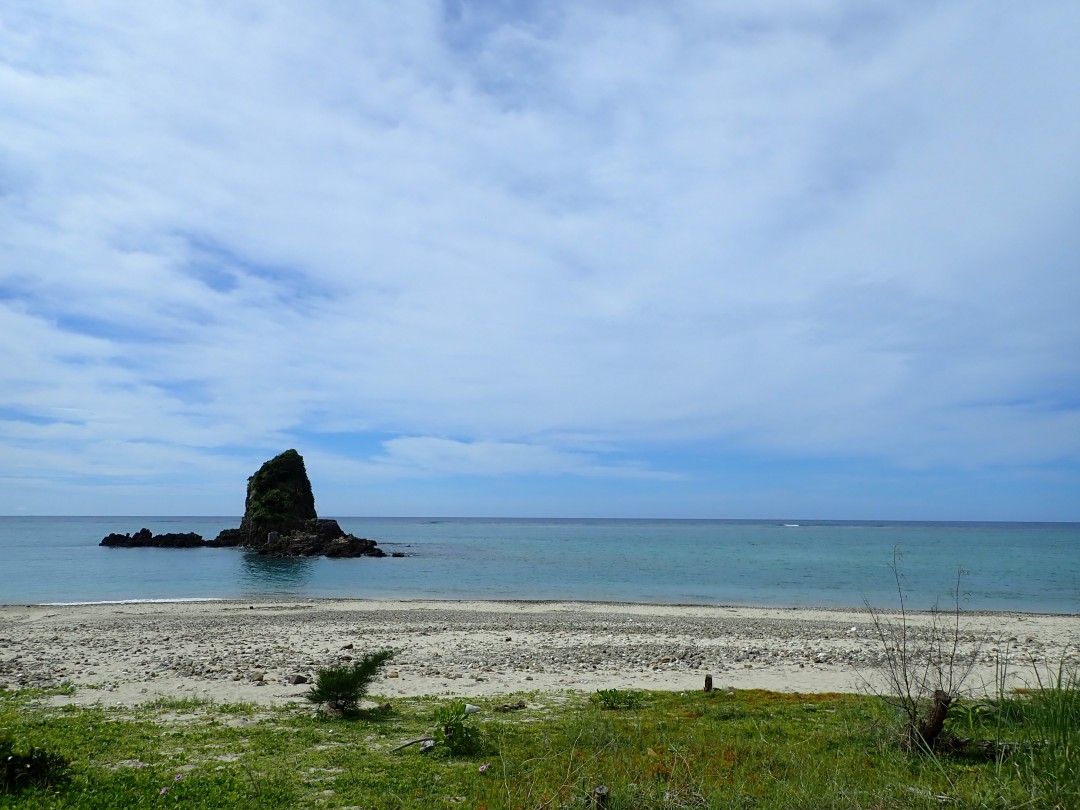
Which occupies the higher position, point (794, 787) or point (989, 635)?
point (794, 787)

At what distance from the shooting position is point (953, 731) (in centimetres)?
981

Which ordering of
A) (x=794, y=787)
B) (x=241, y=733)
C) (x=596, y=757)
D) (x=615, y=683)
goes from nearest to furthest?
1. (x=794, y=787)
2. (x=596, y=757)
3. (x=241, y=733)
4. (x=615, y=683)

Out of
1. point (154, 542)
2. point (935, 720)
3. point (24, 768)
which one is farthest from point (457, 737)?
point (154, 542)

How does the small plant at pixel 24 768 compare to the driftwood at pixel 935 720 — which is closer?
the small plant at pixel 24 768

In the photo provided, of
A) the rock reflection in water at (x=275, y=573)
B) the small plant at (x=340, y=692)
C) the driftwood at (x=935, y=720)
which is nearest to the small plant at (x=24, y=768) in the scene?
the small plant at (x=340, y=692)

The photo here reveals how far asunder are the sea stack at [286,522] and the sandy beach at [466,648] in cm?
5230

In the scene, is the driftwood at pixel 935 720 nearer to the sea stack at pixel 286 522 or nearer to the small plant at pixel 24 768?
the small plant at pixel 24 768

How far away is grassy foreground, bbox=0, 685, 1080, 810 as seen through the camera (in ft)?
21.7

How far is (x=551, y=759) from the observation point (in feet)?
28.3

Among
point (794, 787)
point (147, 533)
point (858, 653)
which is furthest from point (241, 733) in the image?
→ point (147, 533)

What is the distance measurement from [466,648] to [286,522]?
86.1m

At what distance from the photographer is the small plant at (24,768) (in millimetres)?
7079

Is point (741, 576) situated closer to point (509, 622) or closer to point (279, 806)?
point (509, 622)

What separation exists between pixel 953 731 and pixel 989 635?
20.4 m
